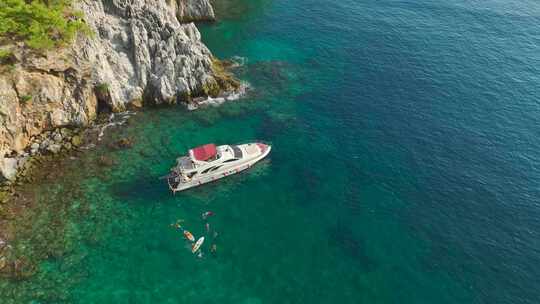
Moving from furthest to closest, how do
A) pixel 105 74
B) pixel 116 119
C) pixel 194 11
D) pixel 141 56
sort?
pixel 194 11
pixel 141 56
pixel 116 119
pixel 105 74

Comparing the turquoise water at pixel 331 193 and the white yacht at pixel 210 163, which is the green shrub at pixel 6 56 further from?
the white yacht at pixel 210 163

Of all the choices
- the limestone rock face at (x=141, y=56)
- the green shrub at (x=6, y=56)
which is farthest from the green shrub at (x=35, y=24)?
the limestone rock face at (x=141, y=56)

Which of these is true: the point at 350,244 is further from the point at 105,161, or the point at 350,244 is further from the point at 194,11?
the point at 194,11

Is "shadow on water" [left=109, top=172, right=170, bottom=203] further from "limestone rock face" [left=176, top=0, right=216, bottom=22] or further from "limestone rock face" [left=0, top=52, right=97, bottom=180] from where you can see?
"limestone rock face" [left=176, top=0, right=216, bottom=22]

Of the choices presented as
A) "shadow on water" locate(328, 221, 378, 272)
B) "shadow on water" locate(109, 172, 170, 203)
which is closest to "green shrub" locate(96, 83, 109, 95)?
"shadow on water" locate(109, 172, 170, 203)

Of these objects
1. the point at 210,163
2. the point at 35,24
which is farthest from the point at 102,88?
the point at 210,163

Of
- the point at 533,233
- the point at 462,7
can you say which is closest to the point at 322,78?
the point at 533,233
